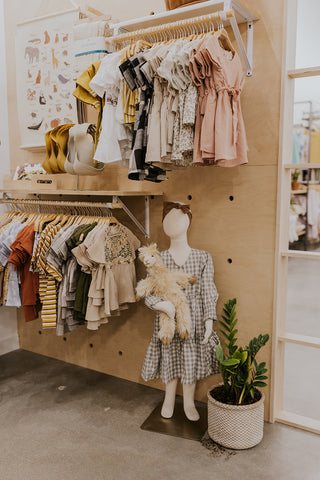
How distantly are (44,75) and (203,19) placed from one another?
1.42 metres


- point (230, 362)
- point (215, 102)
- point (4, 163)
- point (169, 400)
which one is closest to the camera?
point (215, 102)

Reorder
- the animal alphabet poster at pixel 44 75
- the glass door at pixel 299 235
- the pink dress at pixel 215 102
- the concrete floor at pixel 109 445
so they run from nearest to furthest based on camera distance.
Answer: the pink dress at pixel 215 102
the concrete floor at pixel 109 445
the glass door at pixel 299 235
the animal alphabet poster at pixel 44 75

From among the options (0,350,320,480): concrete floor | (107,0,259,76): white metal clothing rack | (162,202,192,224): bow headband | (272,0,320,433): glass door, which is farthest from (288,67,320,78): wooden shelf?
(0,350,320,480): concrete floor

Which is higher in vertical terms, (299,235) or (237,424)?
A: (299,235)

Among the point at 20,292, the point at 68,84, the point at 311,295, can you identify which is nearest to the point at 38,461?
the point at 20,292

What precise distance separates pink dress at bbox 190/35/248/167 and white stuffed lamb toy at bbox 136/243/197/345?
61cm

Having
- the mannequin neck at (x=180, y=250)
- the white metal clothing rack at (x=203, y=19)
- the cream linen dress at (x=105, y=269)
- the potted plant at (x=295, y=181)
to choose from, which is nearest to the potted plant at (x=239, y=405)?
the mannequin neck at (x=180, y=250)

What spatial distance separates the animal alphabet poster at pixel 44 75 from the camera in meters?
2.79

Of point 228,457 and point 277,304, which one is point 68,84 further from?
point 228,457

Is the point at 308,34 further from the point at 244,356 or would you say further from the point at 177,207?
the point at 244,356

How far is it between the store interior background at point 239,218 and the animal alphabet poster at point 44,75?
13 cm

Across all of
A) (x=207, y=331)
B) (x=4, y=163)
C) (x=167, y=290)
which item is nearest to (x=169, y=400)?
(x=207, y=331)

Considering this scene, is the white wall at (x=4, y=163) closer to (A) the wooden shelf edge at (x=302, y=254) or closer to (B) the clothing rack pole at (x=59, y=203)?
(B) the clothing rack pole at (x=59, y=203)

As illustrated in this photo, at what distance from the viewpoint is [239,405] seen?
203 centimetres
